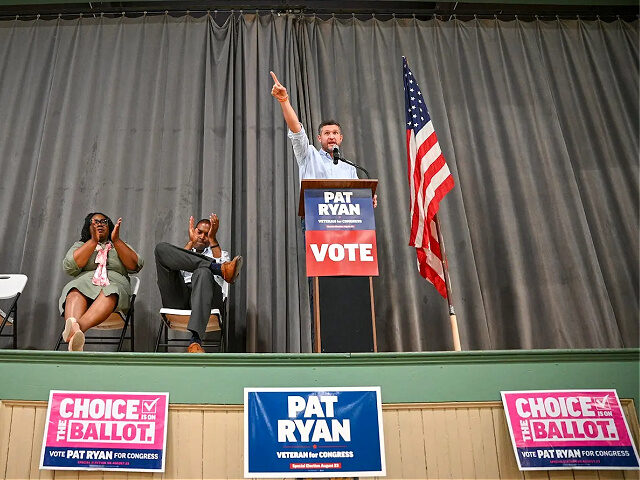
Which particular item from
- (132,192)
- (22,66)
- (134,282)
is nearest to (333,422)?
(134,282)

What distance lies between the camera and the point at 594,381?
3.14 meters

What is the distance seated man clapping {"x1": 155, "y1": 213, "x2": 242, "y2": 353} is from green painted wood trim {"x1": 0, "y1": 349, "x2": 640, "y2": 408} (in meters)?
0.52

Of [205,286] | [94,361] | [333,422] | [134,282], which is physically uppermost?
[134,282]

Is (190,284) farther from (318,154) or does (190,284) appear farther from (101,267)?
(318,154)

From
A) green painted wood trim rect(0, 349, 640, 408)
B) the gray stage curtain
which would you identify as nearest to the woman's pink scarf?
the gray stage curtain

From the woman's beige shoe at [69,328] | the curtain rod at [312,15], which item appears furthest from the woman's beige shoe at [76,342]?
the curtain rod at [312,15]

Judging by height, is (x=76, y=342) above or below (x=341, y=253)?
below

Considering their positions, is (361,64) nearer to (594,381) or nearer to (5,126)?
(5,126)

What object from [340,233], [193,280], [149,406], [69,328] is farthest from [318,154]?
[149,406]

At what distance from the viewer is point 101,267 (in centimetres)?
413

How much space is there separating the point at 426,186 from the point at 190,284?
→ 1.54 metres

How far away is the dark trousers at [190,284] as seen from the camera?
3.78 meters

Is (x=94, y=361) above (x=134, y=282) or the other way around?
the other way around

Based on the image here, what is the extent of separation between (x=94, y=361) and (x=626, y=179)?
4542mm
